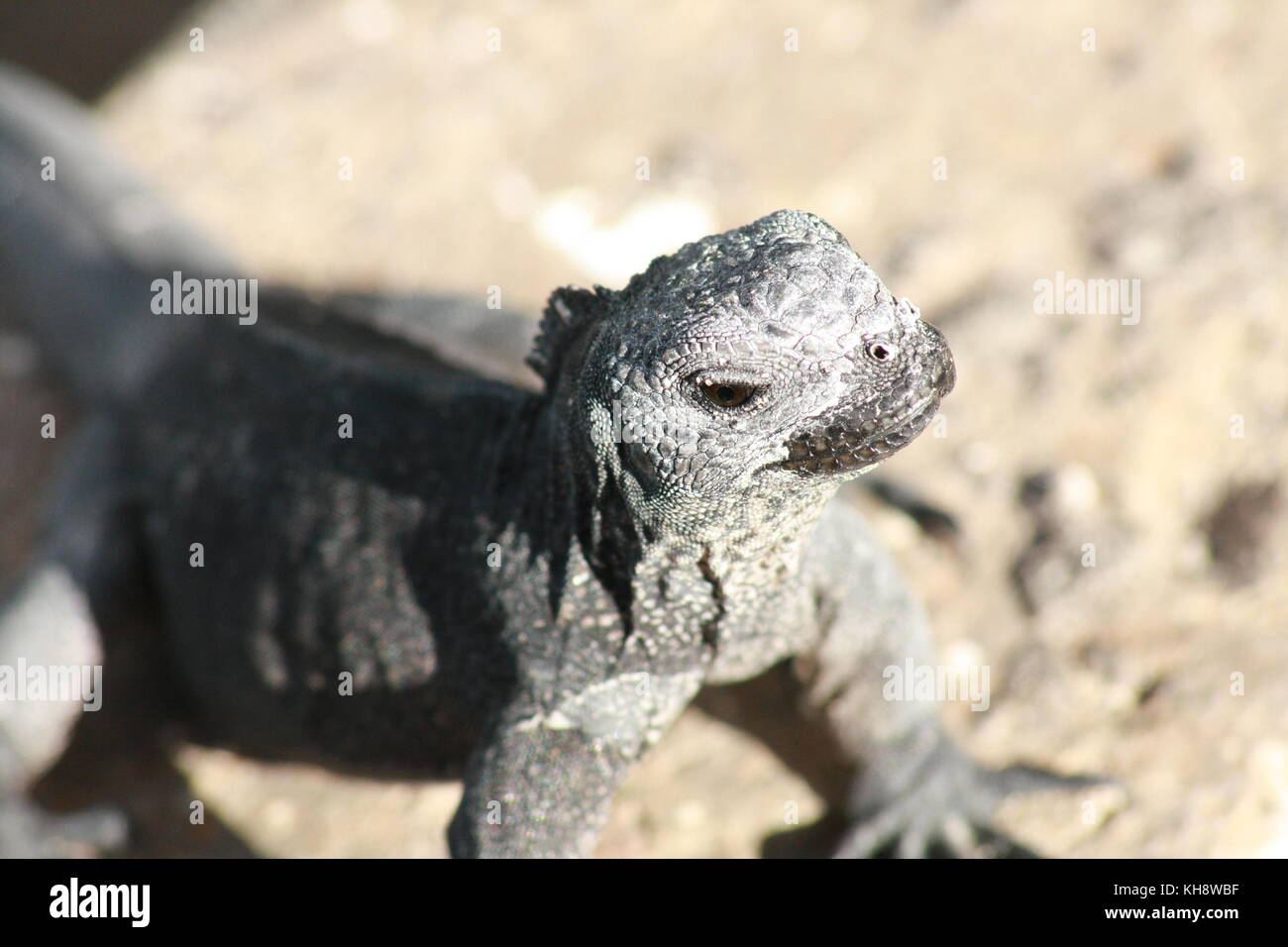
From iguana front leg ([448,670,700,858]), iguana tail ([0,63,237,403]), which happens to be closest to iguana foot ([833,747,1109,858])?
iguana front leg ([448,670,700,858])

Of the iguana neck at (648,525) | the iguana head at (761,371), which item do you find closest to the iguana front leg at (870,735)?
the iguana neck at (648,525)

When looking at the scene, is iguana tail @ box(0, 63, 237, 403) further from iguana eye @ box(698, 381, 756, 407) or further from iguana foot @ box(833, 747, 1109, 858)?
iguana foot @ box(833, 747, 1109, 858)

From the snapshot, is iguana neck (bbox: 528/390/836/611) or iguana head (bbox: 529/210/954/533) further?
iguana neck (bbox: 528/390/836/611)

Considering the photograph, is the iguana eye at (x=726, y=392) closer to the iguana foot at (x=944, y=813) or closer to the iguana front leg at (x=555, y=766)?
the iguana front leg at (x=555, y=766)

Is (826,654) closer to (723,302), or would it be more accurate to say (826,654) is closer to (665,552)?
(665,552)

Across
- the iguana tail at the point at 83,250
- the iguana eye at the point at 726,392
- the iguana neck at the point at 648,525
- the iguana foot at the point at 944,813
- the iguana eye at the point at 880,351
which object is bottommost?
the iguana foot at the point at 944,813
